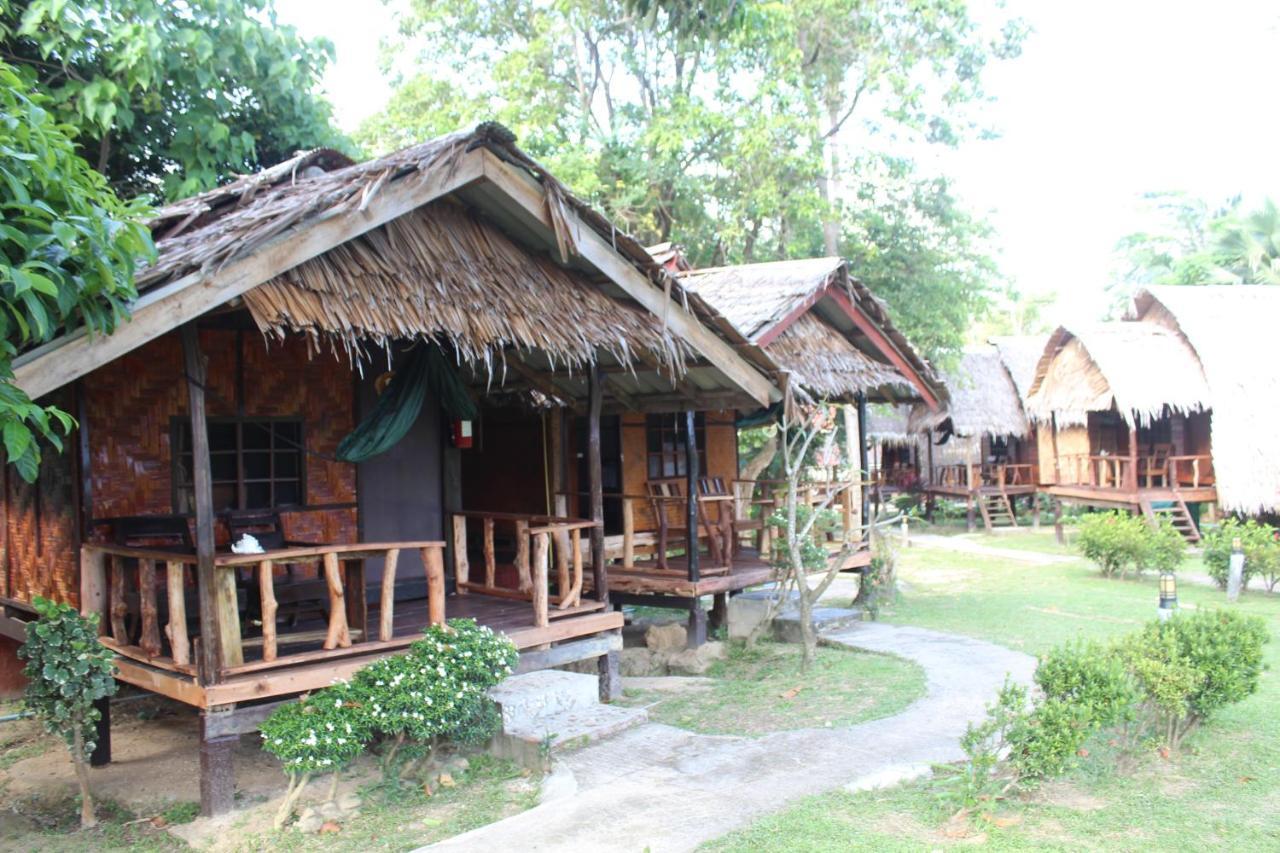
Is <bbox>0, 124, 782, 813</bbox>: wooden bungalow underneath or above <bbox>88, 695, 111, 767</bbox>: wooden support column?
above

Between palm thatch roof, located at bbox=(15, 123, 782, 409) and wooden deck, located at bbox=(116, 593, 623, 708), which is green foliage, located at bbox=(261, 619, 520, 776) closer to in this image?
wooden deck, located at bbox=(116, 593, 623, 708)

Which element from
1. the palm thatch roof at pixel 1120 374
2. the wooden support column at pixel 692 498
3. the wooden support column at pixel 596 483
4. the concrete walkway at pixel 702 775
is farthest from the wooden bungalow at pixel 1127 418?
the wooden support column at pixel 596 483

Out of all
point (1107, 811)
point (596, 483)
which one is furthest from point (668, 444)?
point (1107, 811)

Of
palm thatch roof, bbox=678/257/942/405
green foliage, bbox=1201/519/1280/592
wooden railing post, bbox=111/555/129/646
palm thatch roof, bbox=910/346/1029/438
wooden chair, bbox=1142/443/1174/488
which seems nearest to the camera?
wooden railing post, bbox=111/555/129/646

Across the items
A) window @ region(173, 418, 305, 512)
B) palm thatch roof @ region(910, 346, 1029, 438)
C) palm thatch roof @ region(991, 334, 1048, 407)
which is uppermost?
palm thatch roof @ region(991, 334, 1048, 407)

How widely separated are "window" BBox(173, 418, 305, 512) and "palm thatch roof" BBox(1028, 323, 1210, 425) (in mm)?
17945

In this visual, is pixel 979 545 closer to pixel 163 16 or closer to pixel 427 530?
pixel 427 530

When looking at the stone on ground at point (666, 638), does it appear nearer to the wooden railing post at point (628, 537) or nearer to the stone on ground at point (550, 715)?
the wooden railing post at point (628, 537)

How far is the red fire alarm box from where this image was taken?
10.2 m

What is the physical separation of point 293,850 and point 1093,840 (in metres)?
Answer: 4.17

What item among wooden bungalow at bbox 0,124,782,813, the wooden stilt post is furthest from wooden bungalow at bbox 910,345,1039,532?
wooden bungalow at bbox 0,124,782,813

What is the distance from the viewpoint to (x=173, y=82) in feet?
39.7

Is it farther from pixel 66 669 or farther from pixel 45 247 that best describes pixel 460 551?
pixel 45 247

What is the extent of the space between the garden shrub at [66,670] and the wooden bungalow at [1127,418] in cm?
2029
